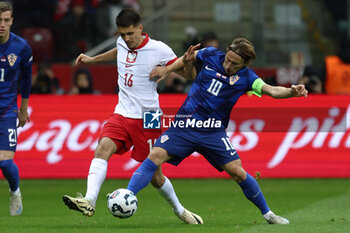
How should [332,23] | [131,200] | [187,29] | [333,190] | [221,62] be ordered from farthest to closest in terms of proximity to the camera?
1. [332,23]
2. [187,29]
3. [333,190]
4. [221,62]
5. [131,200]

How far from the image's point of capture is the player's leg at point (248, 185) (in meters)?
9.09

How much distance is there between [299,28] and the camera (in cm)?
1956

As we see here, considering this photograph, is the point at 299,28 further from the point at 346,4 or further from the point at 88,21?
the point at 88,21

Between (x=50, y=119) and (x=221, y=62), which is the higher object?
(x=221, y=62)

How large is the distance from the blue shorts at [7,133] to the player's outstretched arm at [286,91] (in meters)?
3.27

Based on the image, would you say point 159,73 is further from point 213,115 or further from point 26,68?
point 26,68

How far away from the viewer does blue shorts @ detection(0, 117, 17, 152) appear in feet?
33.7

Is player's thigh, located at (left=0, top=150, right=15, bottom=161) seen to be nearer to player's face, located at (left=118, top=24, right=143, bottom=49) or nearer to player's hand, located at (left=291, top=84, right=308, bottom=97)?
player's face, located at (left=118, top=24, right=143, bottom=49)

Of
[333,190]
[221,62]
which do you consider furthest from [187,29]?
[221,62]

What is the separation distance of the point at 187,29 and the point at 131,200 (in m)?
10.8

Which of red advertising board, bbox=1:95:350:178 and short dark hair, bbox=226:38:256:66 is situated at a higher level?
short dark hair, bbox=226:38:256:66

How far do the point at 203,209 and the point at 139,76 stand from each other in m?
2.53

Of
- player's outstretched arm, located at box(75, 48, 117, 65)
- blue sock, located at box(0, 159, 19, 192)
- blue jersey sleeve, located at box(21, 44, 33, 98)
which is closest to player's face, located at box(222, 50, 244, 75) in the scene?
player's outstretched arm, located at box(75, 48, 117, 65)

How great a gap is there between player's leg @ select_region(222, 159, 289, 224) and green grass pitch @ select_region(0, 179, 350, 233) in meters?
0.11
